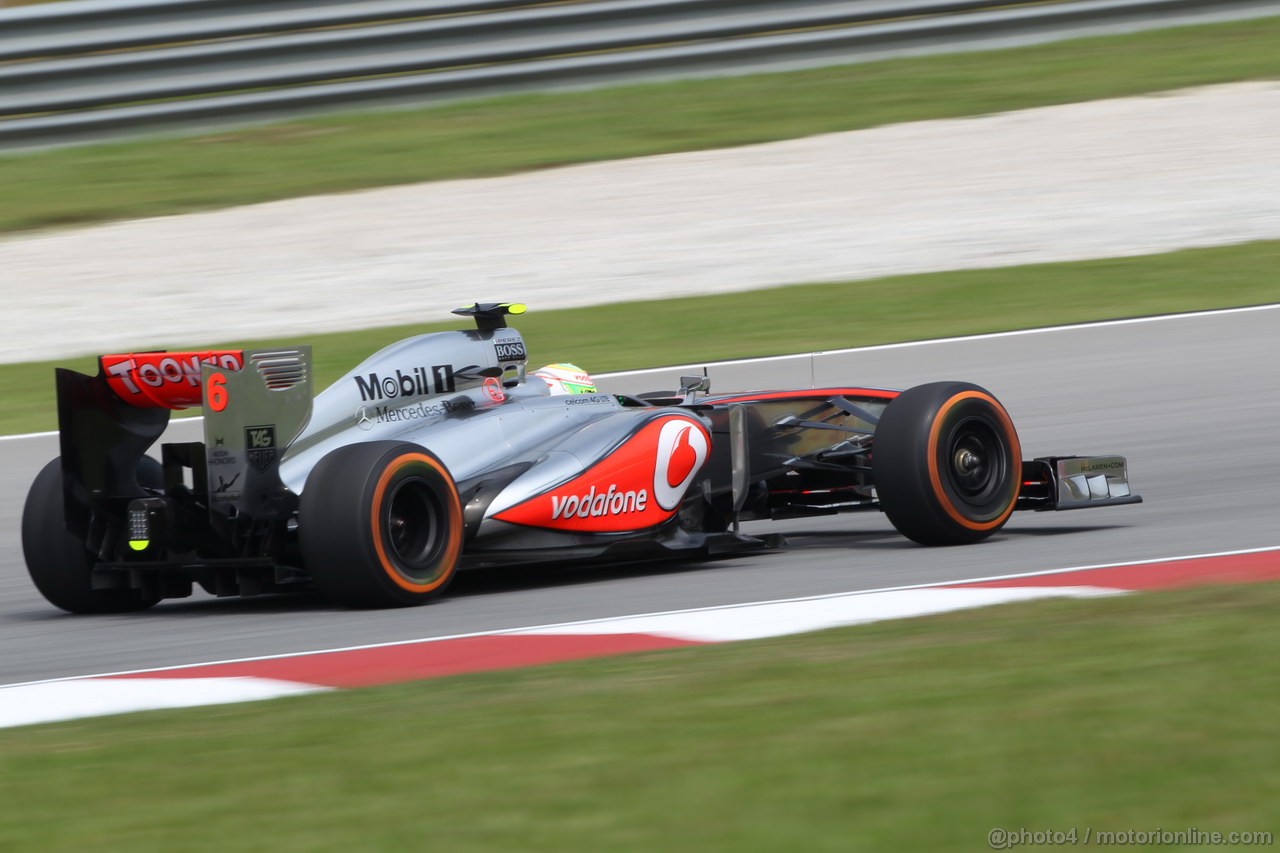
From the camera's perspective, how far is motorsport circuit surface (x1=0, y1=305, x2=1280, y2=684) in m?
7.16

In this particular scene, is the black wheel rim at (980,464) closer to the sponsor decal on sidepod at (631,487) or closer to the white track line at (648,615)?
the white track line at (648,615)

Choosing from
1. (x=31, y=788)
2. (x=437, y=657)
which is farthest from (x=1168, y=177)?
(x=31, y=788)

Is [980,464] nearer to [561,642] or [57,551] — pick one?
[561,642]

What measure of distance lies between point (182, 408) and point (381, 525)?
990mm

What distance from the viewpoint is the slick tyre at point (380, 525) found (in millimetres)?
7000

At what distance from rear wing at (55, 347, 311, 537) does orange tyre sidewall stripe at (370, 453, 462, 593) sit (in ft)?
1.78

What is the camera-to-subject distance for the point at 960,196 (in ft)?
57.1

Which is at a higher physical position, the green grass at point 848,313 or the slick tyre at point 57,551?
the green grass at point 848,313

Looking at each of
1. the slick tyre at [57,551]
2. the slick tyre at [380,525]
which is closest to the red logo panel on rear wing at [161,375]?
the slick tyre at [57,551]

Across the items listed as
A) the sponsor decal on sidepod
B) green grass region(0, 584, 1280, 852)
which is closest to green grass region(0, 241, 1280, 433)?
the sponsor decal on sidepod

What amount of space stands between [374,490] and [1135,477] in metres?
4.68

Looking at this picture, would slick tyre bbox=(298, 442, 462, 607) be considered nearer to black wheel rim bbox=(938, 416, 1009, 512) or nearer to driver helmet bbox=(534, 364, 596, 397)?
driver helmet bbox=(534, 364, 596, 397)

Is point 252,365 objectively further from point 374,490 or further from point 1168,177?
point 1168,177

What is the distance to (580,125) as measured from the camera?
1939 centimetres
